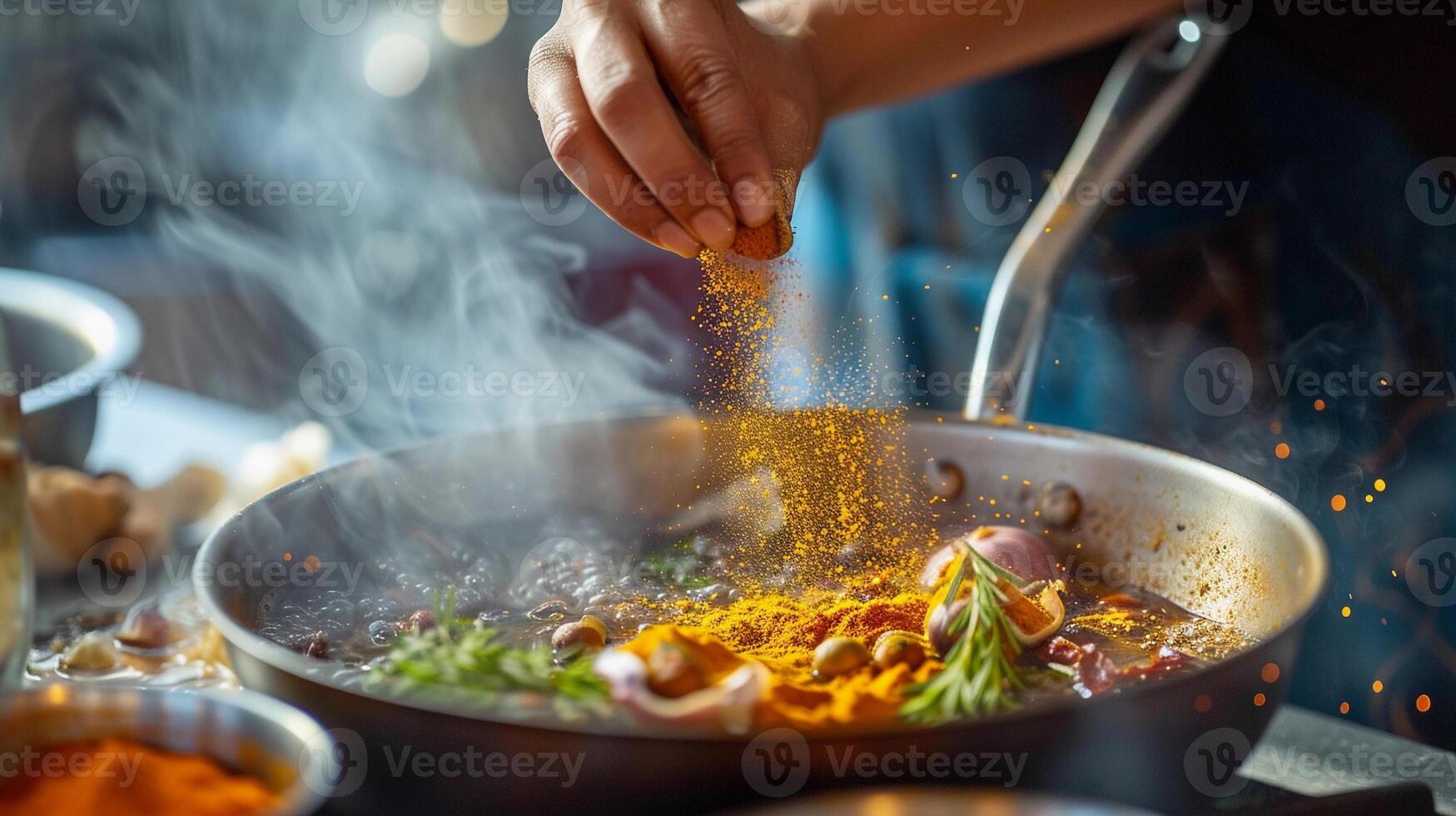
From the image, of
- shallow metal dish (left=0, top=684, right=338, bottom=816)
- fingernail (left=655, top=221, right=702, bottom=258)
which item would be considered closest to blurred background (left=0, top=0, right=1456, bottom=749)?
fingernail (left=655, top=221, right=702, bottom=258)

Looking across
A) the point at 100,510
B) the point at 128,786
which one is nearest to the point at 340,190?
the point at 100,510

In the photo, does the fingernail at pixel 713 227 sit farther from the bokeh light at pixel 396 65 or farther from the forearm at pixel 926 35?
the bokeh light at pixel 396 65

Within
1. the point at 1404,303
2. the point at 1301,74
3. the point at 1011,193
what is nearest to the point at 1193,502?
the point at 1404,303

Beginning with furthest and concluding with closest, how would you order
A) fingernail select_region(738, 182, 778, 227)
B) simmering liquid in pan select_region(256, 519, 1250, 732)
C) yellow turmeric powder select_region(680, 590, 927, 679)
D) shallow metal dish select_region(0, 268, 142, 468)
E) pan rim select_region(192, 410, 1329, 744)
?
shallow metal dish select_region(0, 268, 142, 468)
fingernail select_region(738, 182, 778, 227)
yellow turmeric powder select_region(680, 590, 927, 679)
simmering liquid in pan select_region(256, 519, 1250, 732)
pan rim select_region(192, 410, 1329, 744)

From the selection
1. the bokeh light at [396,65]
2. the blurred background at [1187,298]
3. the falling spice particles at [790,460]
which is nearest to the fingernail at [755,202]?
the falling spice particles at [790,460]

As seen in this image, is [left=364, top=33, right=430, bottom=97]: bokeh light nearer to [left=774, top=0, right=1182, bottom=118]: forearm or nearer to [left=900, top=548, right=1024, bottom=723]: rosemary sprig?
[left=774, top=0, right=1182, bottom=118]: forearm

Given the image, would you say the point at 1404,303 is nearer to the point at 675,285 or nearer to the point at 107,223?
the point at 675,285
